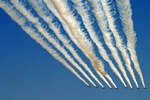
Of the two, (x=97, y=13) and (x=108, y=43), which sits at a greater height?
(x=97, y=13)

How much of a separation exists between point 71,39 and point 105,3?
13.4 feet

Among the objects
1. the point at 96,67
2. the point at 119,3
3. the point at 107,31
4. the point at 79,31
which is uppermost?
the point at 119,3

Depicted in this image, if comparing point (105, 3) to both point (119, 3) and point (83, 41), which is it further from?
point (83, 41)

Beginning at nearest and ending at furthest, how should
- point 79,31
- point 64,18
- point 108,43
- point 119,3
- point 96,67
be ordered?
point 119,3 < point 64,18 < point 79,31 < point 108,43 < point 96,67

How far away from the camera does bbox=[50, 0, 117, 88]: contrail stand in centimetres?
980

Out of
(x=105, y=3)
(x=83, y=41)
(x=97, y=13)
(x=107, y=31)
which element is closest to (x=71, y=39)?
(x=83, y=41)

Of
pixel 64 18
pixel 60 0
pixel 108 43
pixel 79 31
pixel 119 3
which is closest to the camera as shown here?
pixel 60 0

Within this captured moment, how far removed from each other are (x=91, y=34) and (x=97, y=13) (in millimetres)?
2091

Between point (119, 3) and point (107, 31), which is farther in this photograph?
point (107, 31)

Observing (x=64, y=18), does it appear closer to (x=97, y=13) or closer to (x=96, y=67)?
(x=97, y=13)

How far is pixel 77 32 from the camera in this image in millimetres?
12164

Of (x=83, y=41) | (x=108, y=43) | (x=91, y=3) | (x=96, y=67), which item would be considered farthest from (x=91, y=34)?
(x=96, y=67)

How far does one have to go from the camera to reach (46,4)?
34.3 ft

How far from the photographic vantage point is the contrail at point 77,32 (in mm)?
9799
